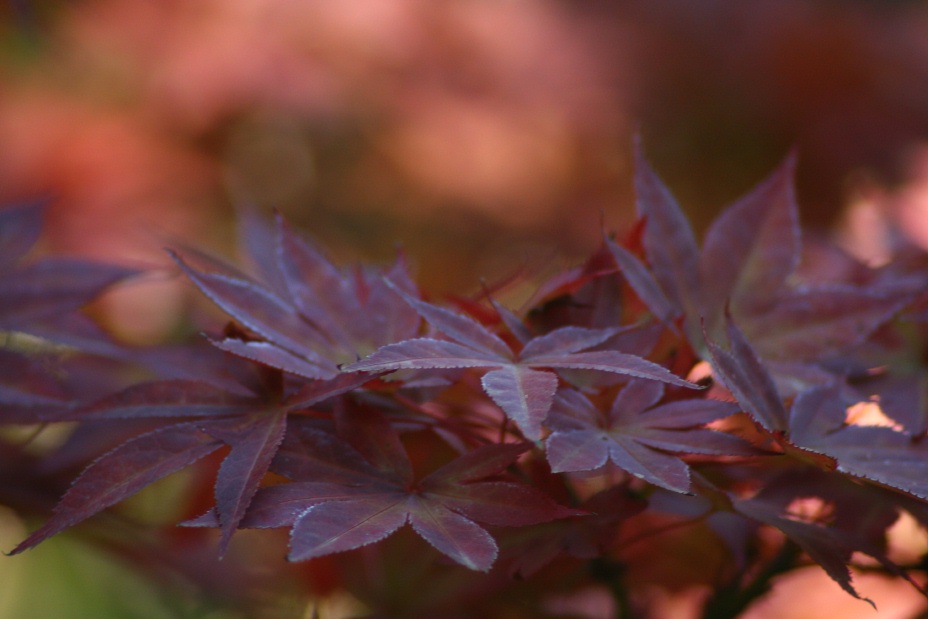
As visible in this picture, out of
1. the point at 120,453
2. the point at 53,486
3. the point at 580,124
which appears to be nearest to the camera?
the point at 120,453

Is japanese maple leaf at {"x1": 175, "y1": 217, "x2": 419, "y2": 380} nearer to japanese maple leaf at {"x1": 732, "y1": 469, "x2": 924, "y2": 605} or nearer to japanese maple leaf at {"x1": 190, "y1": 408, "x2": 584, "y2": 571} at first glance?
japanese maple leaf at {"x1": 190, "y1": 408, "x2": 584, "y2": 571}

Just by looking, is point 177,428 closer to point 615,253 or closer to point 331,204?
point 615,253

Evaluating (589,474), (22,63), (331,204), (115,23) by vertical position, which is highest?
(589,474)

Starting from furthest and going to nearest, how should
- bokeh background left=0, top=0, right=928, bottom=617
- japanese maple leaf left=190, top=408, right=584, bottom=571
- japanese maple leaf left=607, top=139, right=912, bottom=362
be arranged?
1. bokeh background left=0, top=0, right=928, bottom=617
2. japanese maple leaf left=607, top=139, right=912, bottom=362
3. japanese maple leaf left=190, top=408, right=584, bottom=571

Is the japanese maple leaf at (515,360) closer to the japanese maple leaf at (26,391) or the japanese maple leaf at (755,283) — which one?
the japanese maple leaf at (755,283)

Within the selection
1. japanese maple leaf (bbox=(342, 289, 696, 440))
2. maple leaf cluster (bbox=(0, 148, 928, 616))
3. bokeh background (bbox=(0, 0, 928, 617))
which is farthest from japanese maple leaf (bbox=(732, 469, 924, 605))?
bokeh background (bbox=(0, 0, 928, 617))

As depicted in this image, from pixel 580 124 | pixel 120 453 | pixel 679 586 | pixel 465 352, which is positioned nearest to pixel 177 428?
pixel 120 453

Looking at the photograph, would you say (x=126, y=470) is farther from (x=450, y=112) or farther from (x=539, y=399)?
(x=450, y=112)
